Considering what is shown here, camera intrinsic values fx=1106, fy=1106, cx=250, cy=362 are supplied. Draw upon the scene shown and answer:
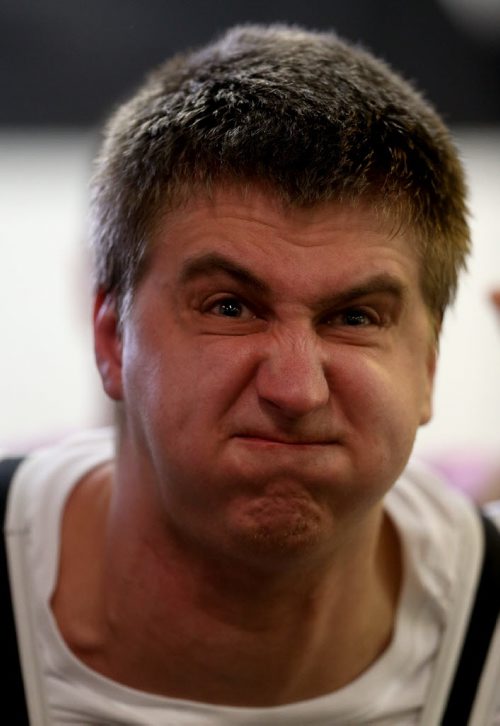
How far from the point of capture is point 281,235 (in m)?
0.99

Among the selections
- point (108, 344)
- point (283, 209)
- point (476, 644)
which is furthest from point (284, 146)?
point (476, 644)

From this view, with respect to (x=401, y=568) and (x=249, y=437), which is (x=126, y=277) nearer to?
(x=249, y=437)

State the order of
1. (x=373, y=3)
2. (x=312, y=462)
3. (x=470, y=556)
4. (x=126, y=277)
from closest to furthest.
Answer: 1. (x=312, y=462)
2. (x=126, y=277)
3. (x=470, y=556)
4. (x=373, y=3)

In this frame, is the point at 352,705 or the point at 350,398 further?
the point at 352,705

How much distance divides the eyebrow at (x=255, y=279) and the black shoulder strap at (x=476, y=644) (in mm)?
406

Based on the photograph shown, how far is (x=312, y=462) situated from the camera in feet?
3.22

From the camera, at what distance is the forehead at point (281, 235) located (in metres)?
0.98

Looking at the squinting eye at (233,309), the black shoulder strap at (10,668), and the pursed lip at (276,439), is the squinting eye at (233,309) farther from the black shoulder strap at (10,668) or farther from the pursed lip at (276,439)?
the black shoulder strap at (10,668)

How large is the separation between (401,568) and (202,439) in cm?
40

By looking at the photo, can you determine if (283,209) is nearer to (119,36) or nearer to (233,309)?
(233,309)

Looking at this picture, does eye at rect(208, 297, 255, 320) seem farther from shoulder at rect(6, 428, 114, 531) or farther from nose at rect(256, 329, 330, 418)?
shoulder at rect(6, 428, 114, 531)

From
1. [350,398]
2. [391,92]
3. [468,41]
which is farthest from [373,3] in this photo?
[350,398]

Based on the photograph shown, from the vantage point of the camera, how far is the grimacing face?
38.5 inches

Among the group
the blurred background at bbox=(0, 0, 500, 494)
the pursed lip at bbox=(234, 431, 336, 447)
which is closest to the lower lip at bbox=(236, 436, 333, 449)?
the pursed lip at bbox=(234, 431, 336, 447)
